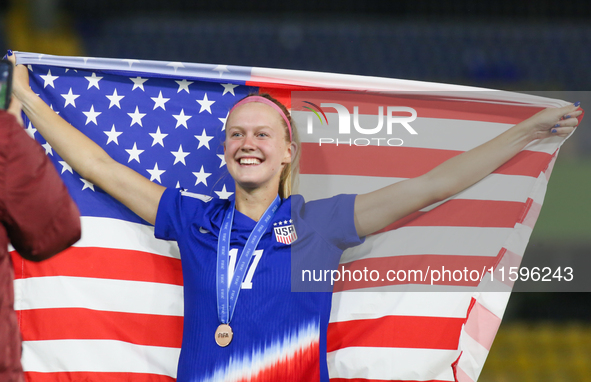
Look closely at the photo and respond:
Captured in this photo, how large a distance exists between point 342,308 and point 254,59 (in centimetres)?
719

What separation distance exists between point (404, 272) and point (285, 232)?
733mm

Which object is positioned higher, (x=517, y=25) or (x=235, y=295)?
(x=517, y=25)

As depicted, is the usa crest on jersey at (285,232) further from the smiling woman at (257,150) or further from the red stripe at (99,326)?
the red stripe at (99,326)

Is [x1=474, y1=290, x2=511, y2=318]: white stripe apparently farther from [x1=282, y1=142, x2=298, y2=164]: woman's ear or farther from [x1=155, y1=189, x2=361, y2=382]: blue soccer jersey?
[x1=282, y1=142, x2=298, y2=164]: woman's ear

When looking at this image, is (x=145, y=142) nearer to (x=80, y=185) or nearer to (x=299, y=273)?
(x=80, y=185)

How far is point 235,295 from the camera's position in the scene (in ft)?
7.80

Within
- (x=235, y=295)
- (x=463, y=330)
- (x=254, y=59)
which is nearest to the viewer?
(x=235, y=295)

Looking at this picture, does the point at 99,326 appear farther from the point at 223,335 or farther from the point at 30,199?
the point at 30,199

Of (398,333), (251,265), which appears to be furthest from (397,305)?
(251,265)

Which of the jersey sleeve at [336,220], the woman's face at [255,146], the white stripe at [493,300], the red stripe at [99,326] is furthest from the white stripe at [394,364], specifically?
the woman's face at [255,146]

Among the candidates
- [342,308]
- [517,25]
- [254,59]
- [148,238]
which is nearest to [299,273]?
[342,308]

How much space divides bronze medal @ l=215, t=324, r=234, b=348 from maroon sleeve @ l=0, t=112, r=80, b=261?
90 centimetres

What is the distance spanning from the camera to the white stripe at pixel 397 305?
2.81 m

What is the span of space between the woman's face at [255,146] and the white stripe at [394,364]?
968mm
